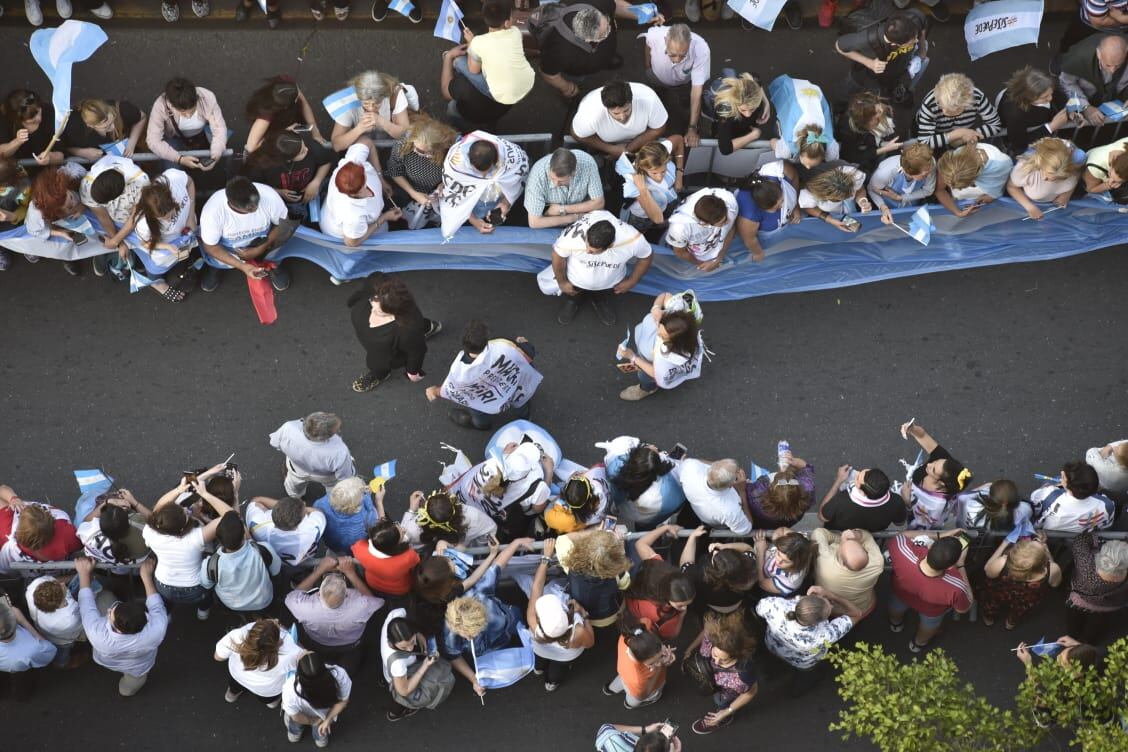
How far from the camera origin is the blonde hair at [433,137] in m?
8.06

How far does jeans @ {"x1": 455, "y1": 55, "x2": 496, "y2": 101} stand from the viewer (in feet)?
28.5

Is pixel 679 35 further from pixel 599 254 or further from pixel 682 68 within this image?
pixel 599 254

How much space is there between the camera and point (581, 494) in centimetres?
712

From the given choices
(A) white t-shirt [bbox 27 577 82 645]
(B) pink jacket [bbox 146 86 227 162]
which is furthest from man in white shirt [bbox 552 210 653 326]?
(A) white t-shirt [bbox 27 577 82 645]

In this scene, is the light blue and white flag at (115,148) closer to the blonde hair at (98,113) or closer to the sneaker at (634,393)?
the blonde hair at (98,113)

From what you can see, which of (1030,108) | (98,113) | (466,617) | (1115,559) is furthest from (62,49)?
(1115,559)

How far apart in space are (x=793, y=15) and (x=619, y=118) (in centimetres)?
284

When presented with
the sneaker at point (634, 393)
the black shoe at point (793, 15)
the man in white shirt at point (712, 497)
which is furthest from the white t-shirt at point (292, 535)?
the black shoe at point (793, 15)

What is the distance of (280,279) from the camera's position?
357 inches

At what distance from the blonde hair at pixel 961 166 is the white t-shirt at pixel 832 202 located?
1.96ft

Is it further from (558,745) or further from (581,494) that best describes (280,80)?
(558,745)

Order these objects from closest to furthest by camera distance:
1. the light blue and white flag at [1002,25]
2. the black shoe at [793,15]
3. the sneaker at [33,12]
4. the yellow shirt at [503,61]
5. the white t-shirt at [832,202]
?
the white t-shirt at [832,202] < the yellow shirt at [503,61] < the light blue and white flag at [1002,25] < the sneaker at [33,12] < the black shoe at [793,15]

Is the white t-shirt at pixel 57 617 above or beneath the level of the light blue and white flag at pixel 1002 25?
beneath

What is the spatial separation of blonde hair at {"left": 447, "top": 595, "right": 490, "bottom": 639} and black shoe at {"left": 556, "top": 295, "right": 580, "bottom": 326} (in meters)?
2.99
